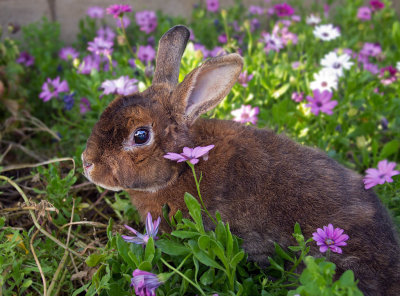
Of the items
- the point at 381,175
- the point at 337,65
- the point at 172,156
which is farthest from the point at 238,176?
the point at 337,65

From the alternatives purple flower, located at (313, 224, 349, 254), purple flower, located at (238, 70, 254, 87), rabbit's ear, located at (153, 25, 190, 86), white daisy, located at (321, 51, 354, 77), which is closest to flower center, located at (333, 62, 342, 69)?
white daisy, located at (321, 51, 354, 77)

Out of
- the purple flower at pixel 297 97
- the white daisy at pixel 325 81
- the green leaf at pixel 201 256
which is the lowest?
the purple flower at pixel 297 97

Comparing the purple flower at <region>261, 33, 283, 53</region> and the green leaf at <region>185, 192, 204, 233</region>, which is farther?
the purple flower at <region>261, 33, 283, 53</region>

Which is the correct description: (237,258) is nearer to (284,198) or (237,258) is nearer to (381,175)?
(284,198)

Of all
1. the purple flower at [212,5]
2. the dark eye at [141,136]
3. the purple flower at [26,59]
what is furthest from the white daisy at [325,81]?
the purple flower at [26,59]

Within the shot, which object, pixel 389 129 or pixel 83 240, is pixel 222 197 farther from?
pixel 389 129

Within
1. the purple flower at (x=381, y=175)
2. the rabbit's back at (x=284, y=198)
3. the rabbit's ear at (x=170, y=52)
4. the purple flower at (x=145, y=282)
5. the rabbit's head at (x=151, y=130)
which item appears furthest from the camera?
the rabbit's ear at (x=170, y=52)

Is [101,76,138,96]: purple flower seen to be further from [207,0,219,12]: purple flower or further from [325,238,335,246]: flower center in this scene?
[207,0,219,12]: purple flower

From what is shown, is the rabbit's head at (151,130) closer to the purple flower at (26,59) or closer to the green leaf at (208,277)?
the green leaf at (208,277)
